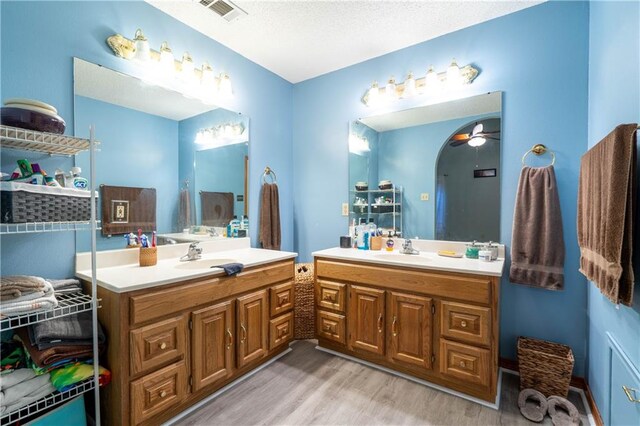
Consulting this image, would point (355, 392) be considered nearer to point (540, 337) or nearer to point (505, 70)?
point (540, 337)

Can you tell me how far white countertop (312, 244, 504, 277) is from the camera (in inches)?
67.5

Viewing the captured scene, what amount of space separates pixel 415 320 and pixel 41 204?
211 centimetres

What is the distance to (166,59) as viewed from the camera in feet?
6.39

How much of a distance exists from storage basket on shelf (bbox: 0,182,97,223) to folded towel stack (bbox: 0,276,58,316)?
0.86 feet

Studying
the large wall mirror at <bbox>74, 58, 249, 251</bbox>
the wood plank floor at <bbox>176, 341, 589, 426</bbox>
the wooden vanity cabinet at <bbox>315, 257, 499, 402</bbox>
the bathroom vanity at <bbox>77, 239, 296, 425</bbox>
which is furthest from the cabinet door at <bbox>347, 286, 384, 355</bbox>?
the large wall mirror at <bbox>74, 58, 249, 251</bbox>

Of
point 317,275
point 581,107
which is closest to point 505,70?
point 581,107

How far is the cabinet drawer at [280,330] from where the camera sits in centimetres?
210

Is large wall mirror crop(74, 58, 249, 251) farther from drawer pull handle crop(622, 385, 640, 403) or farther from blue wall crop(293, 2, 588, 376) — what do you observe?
drawer pull handle crop(622, 385, 640, 403)

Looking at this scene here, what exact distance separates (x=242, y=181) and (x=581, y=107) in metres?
2.59

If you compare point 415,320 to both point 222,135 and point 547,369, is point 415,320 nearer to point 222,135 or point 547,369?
point 547,369

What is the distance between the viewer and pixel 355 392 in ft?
6.01

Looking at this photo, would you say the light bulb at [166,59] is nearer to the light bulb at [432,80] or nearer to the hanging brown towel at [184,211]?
the hanging brown towel at [184,211]

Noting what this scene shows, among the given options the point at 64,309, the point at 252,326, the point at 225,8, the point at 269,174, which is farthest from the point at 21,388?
the point at 225,8

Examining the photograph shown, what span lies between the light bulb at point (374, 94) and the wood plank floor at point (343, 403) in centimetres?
227
